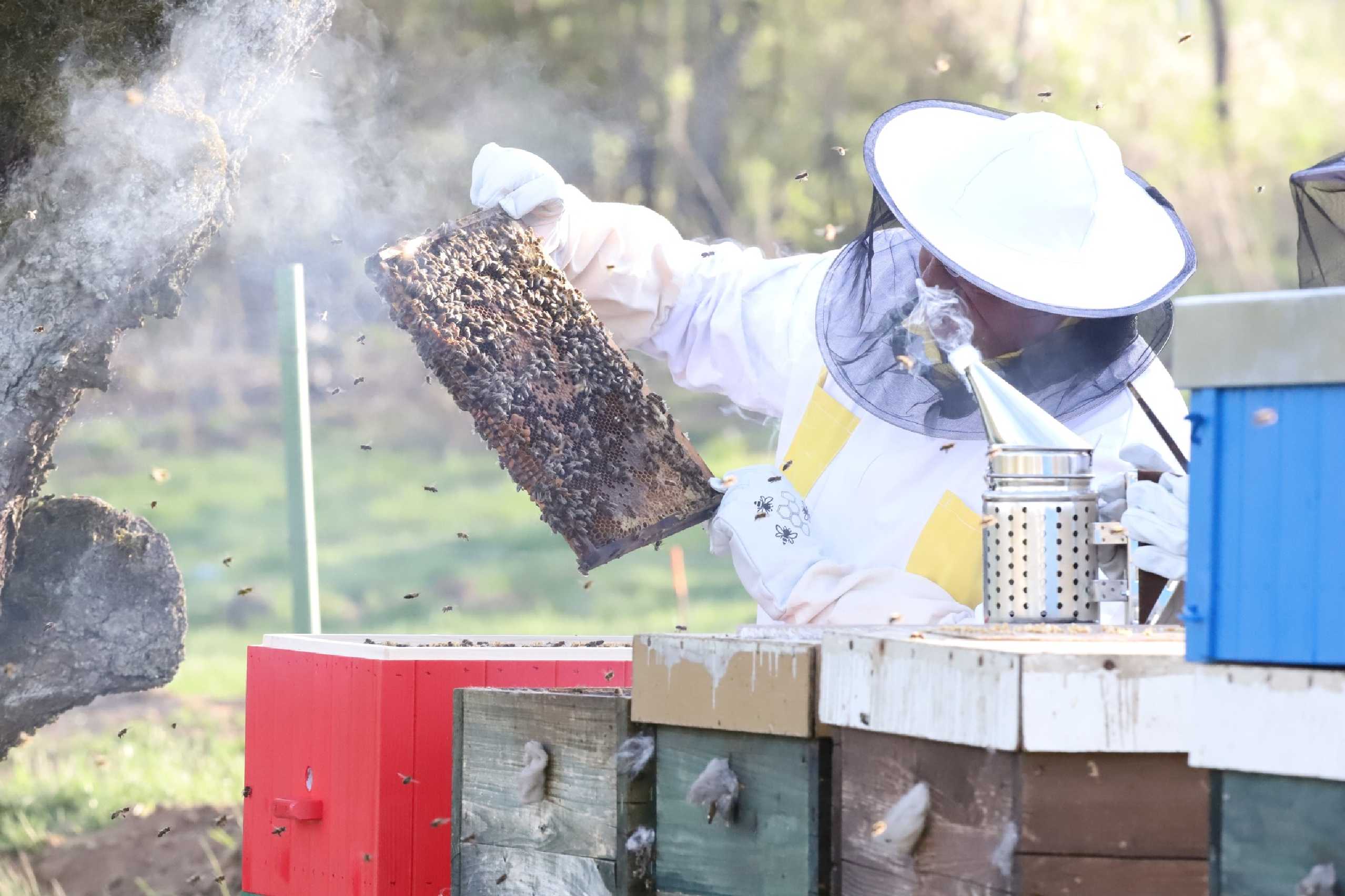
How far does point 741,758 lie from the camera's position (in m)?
1.79

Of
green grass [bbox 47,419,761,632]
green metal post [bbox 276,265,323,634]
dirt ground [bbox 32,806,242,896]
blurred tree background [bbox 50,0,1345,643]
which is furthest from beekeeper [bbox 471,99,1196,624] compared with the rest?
blurred tree background [bbox 50,0,1345,643]

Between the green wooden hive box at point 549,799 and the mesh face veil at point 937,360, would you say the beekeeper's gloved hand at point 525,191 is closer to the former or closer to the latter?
the mesh face veil at point 937,360

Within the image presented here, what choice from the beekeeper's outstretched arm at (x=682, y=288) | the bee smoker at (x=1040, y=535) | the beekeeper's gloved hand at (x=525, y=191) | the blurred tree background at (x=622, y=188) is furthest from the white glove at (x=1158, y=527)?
the blurred tree background at (x=622, y=188)

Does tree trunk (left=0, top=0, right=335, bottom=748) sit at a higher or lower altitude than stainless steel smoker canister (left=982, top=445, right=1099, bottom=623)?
higher

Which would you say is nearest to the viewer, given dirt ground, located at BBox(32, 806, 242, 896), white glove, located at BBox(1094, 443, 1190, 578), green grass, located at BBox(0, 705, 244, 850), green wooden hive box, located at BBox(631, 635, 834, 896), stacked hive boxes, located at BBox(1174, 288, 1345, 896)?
stacked hive boxes, located at BBox(1174, 288, 1345, 896)

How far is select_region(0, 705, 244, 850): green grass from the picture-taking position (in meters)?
5.14

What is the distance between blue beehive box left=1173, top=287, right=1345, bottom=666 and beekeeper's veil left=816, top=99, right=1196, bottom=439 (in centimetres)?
112

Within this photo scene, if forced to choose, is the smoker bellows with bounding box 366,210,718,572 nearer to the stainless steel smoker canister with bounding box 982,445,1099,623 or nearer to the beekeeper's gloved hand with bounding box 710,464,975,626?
the beekeeper's gloved hand with bounding box 710,464,975,626

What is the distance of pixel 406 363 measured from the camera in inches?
620

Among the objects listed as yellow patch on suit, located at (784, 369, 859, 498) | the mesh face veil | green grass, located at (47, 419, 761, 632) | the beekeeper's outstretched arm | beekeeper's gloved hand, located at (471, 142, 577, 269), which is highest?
beekeeper's gloved hand, located at (471, 142, 577, 269)

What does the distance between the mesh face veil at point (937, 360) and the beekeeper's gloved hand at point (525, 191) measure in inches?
25.2

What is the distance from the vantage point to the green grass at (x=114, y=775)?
5137 millimetres

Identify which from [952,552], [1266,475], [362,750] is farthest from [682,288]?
[1266,475]

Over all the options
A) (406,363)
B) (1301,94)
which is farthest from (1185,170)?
(406,363)
